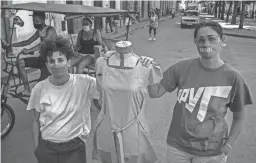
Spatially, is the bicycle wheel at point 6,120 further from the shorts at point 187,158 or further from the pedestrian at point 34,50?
the shorts at point 187,158

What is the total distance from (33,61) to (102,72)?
3.23 m

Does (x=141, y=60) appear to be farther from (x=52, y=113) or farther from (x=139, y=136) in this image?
(x=52, y=113)

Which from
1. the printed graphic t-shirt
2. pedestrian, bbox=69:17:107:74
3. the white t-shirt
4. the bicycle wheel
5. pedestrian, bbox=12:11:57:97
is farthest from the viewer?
pedestrian, bbox=69:17:107:74

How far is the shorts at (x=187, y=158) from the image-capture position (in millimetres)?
2186

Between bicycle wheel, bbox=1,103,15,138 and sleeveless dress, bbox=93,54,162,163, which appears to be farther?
bicycle wheel, bbox=1,103,15,138

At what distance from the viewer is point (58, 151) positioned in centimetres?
240

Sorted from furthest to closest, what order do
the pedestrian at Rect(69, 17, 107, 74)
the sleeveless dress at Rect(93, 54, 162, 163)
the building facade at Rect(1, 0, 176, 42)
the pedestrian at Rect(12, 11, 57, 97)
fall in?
the building facade at Rect(1, 0, 176, 42) < the pedestrian at Rect(69, 17, 107, 74) < the pedestrian at Rect(12, 11, 57, 97) < the sleeveless dress at Rect(93, 54, 162, 163)

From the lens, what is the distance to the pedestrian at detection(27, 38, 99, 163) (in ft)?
7.77

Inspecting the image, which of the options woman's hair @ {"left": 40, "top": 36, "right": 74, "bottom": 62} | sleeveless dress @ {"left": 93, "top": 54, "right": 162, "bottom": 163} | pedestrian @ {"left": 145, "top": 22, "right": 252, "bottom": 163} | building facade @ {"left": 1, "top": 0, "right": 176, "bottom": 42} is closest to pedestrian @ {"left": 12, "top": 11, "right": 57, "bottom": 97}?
building facade @ {"left": 1, "top": 0, "right": 176, "bottom": 42}

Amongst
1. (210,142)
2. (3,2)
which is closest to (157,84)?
(210,142)

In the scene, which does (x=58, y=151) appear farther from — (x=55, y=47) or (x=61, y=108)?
(x=55, y=47)

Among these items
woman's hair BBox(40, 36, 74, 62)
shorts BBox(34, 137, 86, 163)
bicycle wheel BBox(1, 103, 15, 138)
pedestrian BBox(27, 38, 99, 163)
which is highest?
woman's hair BBox(40, 36, 74, 62)

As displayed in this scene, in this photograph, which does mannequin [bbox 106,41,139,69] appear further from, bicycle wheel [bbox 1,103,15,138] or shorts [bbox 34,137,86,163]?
bicycle wheel [bbox 1,103,15,138]

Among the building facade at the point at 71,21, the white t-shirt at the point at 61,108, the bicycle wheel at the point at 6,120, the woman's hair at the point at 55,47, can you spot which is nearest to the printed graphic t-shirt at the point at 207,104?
the white t-shirt at the point at 61,108
